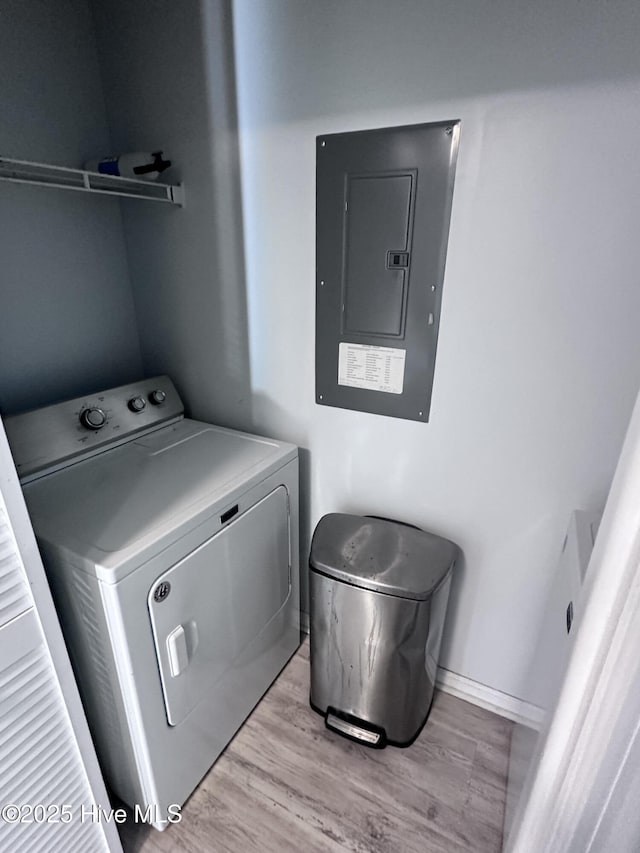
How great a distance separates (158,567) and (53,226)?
1261mm

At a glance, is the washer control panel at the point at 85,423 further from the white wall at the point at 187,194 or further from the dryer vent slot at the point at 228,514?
the dryer vent slot at the point at 228,514

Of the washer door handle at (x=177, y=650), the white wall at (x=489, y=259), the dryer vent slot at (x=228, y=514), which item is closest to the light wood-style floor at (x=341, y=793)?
the white wall at (x=489, y=259)

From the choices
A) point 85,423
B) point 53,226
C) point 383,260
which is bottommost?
point 85,423

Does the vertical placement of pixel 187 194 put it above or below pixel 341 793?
above

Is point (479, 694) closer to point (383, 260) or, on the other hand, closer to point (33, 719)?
point (33, 719)

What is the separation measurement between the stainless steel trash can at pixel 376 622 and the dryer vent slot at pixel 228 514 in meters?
0.31

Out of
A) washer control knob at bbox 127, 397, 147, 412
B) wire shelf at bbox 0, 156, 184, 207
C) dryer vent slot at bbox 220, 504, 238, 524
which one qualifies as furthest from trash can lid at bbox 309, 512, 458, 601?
wire shelf at bbox 0, 156, 184, 207

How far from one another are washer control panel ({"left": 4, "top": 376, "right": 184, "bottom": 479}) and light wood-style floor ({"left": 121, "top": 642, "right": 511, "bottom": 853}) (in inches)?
46.4

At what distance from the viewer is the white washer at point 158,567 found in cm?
106

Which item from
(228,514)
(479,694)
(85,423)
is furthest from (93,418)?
(479,694)

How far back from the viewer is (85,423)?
4.84 feet

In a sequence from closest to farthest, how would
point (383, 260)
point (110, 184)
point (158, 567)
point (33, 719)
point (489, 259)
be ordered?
point (33, 719) < point (158, 567) < point (489, 259) < point (383, 260) < point (110, 184)

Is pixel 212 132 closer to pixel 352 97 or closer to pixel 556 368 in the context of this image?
pixel 352 97

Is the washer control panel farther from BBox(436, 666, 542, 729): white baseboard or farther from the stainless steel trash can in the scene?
BBox(436, 666, 542, 729): white baseboard
